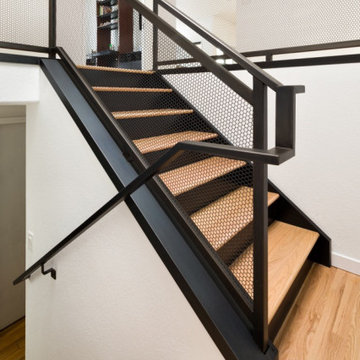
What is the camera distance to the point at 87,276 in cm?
161

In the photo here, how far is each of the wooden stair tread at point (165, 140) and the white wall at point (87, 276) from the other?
31 centimetres

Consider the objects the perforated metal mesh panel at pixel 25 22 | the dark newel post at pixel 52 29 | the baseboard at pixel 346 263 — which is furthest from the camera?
the baseboard at pixel 346 263

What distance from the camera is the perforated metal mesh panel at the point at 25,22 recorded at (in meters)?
1.64

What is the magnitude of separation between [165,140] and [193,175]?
1.34 ft

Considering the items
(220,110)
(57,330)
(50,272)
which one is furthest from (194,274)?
(57,330)

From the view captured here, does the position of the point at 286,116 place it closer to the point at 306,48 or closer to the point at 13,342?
the point at 306,48

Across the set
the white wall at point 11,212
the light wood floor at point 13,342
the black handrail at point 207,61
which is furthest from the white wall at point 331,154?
the light wood floor at point 13,342

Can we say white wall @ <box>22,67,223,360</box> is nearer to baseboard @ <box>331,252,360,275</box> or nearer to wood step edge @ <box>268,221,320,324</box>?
wood step edge @ <box>268,221,320,324</box>

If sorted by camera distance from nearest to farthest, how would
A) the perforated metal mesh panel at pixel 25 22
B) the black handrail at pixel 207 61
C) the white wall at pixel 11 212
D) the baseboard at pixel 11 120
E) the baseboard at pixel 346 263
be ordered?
the black handrail at pixel 207 61 < the perforated metal mesh panel at pixel 25 22 < the baseboard at pixel 346 263 < the baseboard at pixel 11 120 < the white wall at pixel 11 212

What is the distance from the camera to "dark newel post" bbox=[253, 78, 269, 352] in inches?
35.7

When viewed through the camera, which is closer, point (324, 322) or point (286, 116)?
point (286, 116)

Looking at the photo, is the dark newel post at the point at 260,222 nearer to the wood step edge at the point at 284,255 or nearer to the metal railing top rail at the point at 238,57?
the metal railing top rail at the point at 238,57

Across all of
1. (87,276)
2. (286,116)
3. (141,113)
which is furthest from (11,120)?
(286,116)

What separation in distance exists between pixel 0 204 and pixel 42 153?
2397 millimetres
